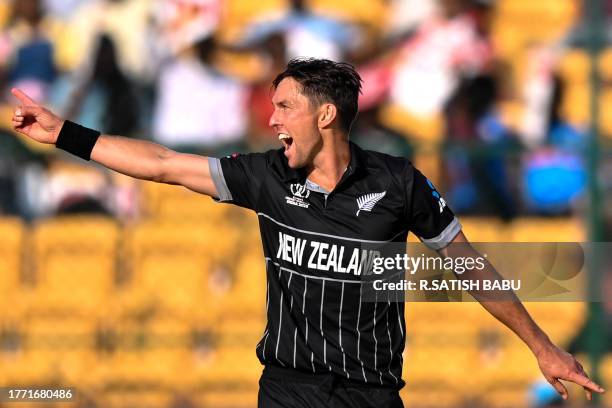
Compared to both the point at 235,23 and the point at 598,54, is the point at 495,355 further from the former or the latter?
the point at 235,23

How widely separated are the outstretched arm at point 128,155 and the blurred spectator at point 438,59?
5389 millimetres

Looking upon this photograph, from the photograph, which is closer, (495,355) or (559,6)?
(495,355)

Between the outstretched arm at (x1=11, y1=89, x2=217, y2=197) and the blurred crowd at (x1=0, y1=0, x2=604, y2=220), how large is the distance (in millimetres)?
4586

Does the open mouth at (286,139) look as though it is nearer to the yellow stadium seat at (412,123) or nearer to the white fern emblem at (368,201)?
the white fern emblem at (368,201)

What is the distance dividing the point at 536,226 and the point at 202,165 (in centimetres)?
523

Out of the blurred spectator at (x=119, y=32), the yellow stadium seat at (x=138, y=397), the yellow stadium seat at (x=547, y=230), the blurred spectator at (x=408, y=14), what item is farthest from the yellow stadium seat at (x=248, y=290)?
the blurred spectator at (x=408, y=14)

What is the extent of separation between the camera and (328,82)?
4.87 m

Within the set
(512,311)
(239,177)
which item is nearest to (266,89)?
(239,177)

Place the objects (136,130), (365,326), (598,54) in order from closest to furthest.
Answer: (365,326)
(598,54)
(136,130)

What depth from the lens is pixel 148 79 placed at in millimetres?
9984

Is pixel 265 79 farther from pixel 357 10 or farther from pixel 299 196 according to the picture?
pixel 299 196

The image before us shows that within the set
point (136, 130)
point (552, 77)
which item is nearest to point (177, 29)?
point (136, 130)

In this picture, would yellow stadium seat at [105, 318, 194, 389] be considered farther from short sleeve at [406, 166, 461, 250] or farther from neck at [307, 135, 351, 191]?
short sleeve at [406, 166, 461, 250]

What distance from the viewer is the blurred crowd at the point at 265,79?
9562 mm
